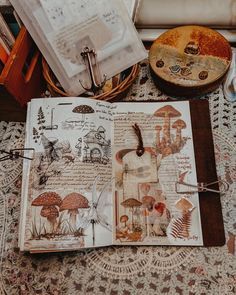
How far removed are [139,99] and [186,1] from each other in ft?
0.85

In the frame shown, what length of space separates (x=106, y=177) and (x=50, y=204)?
0.12 metres

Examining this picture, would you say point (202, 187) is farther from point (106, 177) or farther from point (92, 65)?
point (92, 65)

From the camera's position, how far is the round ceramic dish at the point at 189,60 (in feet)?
2.56

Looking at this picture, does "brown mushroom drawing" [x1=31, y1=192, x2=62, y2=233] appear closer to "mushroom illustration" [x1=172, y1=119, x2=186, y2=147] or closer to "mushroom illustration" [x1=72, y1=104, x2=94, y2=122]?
"mushroom illustration" [x1=72, y1=104, x2=94, y2=122]

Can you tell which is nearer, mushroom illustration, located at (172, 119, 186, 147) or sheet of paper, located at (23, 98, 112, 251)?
sheet of paper, located at (23, 98, 112, 251)

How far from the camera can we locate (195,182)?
713 mm

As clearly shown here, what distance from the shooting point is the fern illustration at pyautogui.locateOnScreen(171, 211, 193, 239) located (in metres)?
0.67

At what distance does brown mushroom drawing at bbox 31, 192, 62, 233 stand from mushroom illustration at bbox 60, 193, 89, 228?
0.04ft

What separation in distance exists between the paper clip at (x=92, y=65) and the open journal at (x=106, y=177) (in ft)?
0.14

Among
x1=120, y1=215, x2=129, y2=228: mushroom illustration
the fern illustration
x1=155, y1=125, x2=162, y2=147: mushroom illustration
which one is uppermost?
x1=155, y1=125, x2=162, y2=147: mushroom illustration

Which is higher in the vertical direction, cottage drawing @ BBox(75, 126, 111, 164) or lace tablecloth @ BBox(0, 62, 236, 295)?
cottage drawing @ BBox(75, 126, 111, 164)

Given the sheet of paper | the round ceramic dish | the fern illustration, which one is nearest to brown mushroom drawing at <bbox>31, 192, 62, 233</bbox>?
the sheet of paper

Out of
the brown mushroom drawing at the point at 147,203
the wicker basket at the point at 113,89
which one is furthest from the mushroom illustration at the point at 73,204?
the wicker basket at the point at 113,89

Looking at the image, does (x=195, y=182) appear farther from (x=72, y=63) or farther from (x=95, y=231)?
(x=72, y=63)
